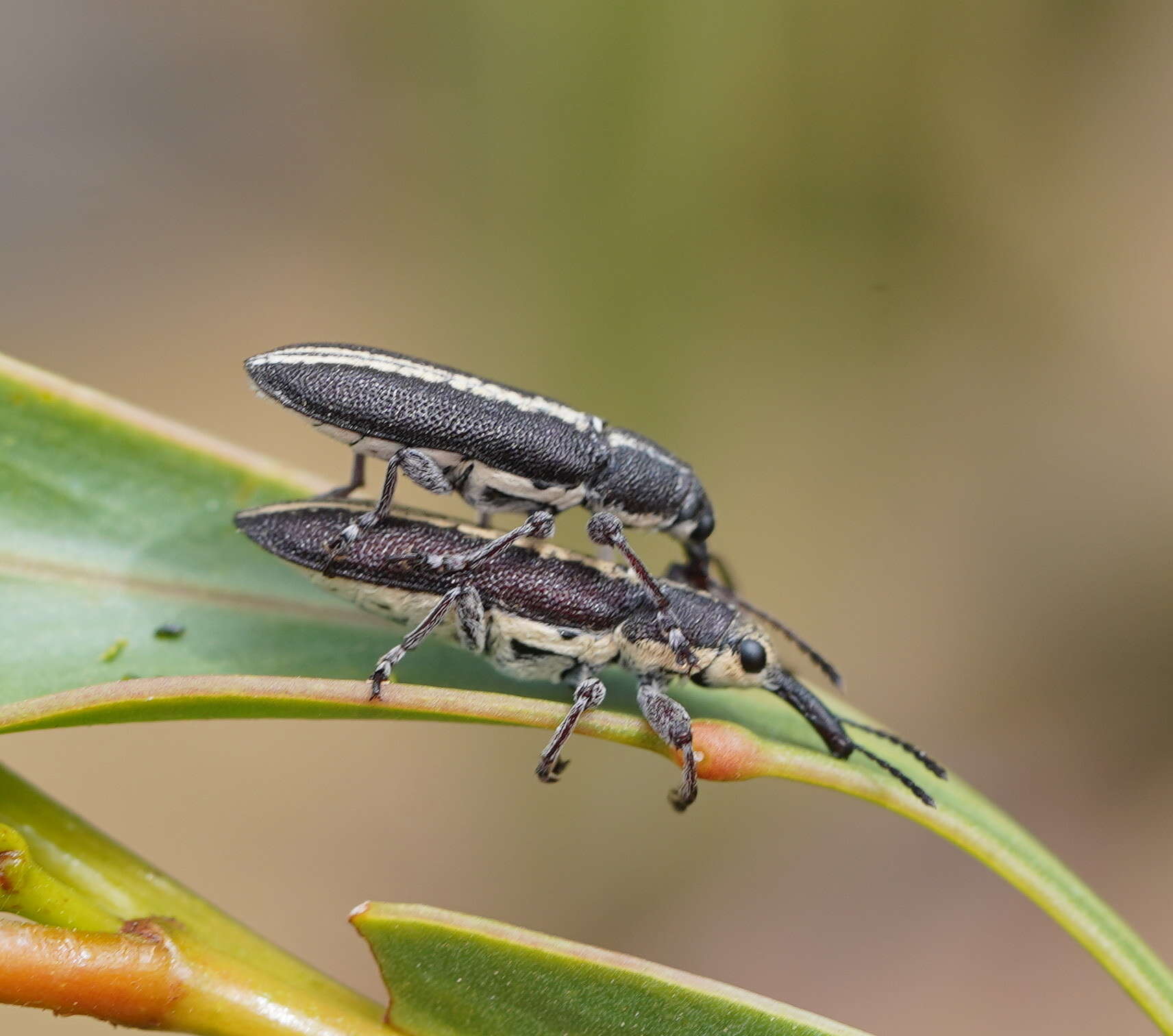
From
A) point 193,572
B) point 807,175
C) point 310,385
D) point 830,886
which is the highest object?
point 807,175

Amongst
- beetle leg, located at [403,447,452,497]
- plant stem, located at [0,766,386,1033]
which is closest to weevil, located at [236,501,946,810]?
beetle leg, located at [403,447,452,497]

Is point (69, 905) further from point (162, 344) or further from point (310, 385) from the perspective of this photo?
point (162, 344)

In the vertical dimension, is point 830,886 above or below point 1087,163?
below

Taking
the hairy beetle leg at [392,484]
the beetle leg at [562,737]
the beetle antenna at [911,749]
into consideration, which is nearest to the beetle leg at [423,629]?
the hairy beetle leg at [392,484]

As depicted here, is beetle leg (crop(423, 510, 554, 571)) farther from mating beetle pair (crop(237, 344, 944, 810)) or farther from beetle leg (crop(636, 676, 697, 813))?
beetle leg (crop(636, 676, 697, 813))

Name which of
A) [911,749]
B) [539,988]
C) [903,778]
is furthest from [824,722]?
[539,988]

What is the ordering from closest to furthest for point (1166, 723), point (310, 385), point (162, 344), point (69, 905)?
point (69, 905) < point (310, 385) < point (1166, 723) < point (162, 344)

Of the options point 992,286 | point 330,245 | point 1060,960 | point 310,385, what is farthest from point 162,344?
point 1060,960
